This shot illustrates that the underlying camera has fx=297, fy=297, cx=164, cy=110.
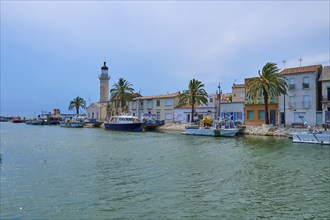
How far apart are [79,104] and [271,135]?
76.2 metres

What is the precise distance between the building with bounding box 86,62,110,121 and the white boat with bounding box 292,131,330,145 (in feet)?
202

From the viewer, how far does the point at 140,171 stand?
15773 millimetres

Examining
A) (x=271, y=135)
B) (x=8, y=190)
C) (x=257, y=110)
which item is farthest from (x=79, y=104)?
(x=8, y=190)

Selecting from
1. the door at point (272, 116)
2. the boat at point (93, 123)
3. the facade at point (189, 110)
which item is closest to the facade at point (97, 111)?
the boat at point (93, 123)

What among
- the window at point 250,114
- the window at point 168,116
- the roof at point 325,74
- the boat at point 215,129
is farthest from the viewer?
the window at point 168,116

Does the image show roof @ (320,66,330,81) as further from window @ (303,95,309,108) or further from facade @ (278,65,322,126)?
window @ (303,95,309,108)

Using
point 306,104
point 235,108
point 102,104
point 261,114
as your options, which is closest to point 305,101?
point 306,104

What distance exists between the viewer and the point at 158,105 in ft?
236

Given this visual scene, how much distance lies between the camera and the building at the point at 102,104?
3418 inches

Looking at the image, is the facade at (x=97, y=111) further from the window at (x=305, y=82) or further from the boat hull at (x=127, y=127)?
the window at (x=305, y=82)

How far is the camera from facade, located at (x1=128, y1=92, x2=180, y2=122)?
69.0 m

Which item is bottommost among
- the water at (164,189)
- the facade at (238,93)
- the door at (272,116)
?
the water at (164,189)

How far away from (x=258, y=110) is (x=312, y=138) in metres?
19.3

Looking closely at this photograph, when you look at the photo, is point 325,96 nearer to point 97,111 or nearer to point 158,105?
point 158,105
